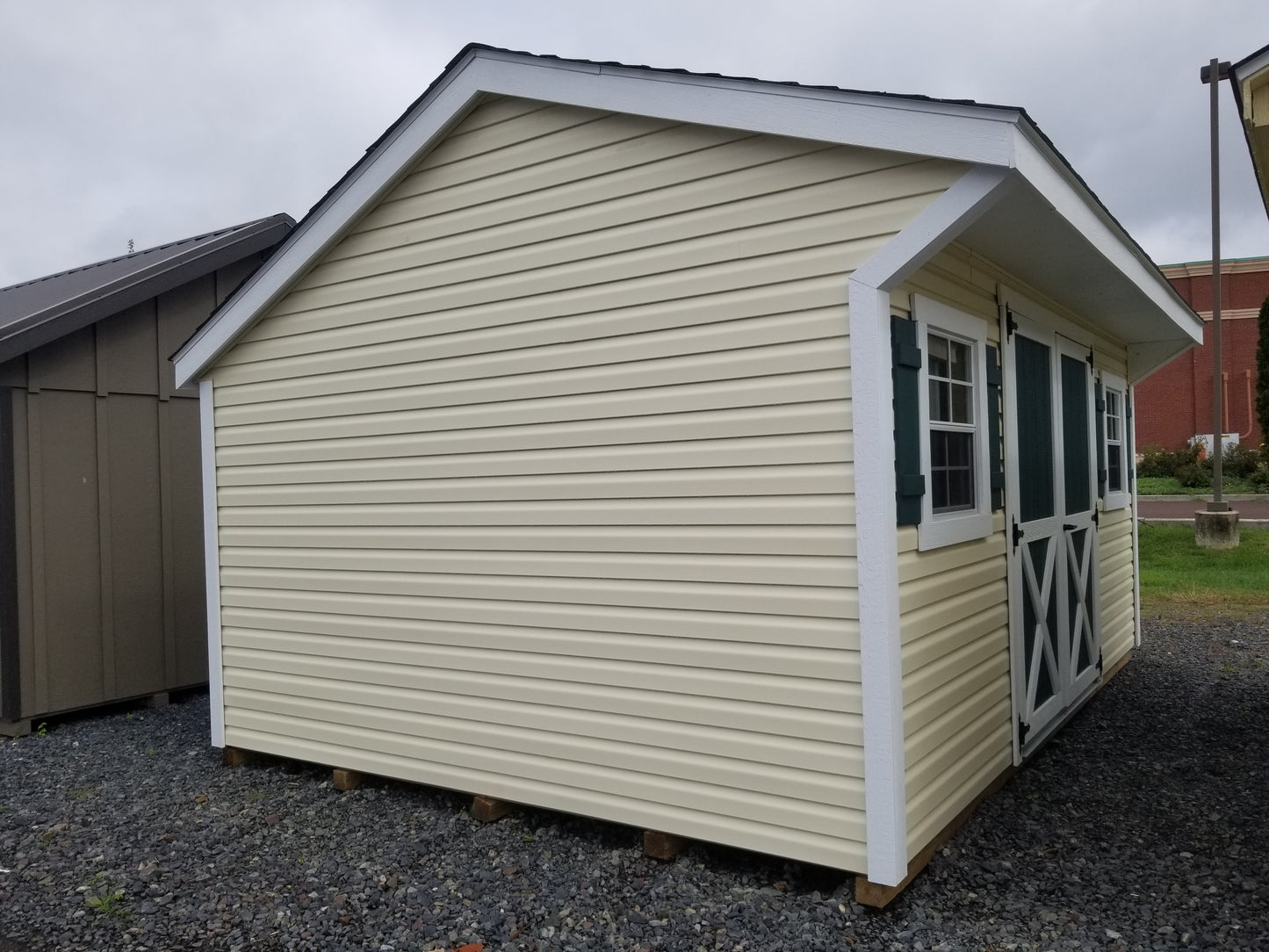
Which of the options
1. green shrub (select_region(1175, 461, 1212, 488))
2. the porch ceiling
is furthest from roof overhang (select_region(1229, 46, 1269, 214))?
green shrub (select_region(1175, 461, 1212, 488))

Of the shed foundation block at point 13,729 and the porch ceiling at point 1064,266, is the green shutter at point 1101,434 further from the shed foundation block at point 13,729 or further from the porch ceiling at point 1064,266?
the shed foundation block at point 13,729

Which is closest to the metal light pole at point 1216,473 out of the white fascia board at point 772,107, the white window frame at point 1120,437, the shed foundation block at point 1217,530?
the shed foundation block at point 1217,530

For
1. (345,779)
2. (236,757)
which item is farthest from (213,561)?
(345,779)

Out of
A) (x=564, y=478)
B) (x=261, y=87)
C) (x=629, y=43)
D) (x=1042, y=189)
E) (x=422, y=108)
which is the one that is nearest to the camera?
(x=1042, y=189)

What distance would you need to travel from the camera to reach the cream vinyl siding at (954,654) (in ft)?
11.6

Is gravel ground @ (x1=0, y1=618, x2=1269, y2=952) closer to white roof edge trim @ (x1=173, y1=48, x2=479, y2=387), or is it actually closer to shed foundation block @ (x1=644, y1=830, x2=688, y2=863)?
shed foundation block @ (x1=644, y1=830, x2=688, y2=863)

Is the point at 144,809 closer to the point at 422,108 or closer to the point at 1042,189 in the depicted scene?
the point at 422,108

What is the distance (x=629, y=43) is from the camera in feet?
81.7

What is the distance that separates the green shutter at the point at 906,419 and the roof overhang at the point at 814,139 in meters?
0.47

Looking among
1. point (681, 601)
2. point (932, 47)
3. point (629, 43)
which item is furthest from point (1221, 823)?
point (629, 43)

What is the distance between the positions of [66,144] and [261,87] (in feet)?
59.0

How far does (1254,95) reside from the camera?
4145 mm

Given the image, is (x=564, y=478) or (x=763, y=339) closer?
(x=763, y=339)

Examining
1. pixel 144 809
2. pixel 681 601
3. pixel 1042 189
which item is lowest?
pixel 144 809
